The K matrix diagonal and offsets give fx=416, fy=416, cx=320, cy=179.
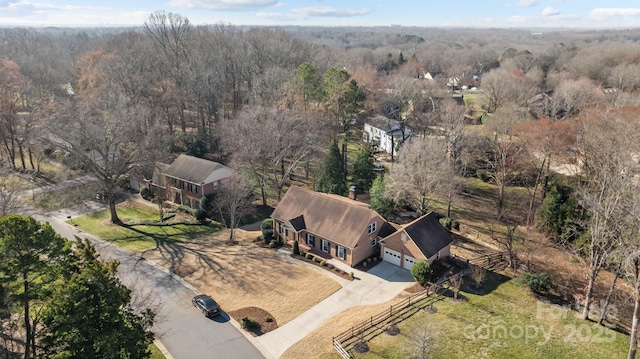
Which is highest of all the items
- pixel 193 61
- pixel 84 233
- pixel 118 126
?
pixel 193 61

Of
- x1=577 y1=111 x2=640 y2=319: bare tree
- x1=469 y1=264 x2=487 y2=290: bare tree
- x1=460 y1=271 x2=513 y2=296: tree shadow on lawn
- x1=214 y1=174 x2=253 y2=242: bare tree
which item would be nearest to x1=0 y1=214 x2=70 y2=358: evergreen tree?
x1=214 y1=174 x2=253 y2=242: bare tree

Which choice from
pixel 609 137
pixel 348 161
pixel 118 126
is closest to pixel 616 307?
pixel 609 137

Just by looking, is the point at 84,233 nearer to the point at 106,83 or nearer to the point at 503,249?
the point at 106,83

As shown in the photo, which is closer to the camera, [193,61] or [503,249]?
[503,249]

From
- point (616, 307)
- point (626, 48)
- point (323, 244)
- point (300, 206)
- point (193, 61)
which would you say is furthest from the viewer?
point (626, 48)

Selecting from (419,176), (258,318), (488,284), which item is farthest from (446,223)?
(258,318)

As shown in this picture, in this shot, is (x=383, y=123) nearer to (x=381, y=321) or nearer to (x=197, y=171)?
(x=197, y=171)

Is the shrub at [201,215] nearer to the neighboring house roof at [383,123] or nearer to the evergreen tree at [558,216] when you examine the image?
the neighboring house roof at [383,123]
